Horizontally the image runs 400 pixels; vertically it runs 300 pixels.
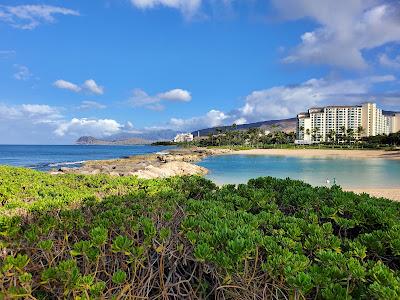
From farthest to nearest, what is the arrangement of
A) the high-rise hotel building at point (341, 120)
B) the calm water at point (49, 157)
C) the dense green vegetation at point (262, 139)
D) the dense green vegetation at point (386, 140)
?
the high-rise hotel building at point (341, 120)
the dense green vegetation at point (262, 139)
the dense green vegetation at point (386, 140)
the calm water at point (49, 157)

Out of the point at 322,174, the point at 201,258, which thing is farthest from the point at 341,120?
the point at 201,258

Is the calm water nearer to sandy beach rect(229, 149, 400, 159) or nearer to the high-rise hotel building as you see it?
sandy beach rect(229, 149, 400, 159)

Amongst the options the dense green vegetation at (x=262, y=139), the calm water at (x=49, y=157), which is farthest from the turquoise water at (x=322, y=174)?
the dense green vegetation at (x=262, y=139)

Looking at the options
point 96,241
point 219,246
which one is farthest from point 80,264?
point 219,246

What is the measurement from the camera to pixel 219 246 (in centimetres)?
262

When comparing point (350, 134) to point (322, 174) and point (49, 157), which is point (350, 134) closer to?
point (322, 174)

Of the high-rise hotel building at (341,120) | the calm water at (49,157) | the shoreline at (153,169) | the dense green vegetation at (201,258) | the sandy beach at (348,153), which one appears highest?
the high-rise hotel building at (341,120)

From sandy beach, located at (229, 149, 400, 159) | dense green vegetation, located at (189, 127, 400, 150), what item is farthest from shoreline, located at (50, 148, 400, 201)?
dense green vegetation, located at (189, 127, 400, 150)

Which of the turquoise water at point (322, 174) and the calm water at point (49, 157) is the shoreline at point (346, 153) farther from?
the calm water at point (49, 157)

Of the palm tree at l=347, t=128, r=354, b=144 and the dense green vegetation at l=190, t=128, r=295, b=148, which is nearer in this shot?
the palm tree at l=347, t=128, r=354, b=144

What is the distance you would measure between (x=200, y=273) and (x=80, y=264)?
1102 millimetres

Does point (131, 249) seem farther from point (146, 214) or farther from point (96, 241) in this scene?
point (146, 214)

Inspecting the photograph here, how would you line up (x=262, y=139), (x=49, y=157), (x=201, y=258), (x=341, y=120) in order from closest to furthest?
1. (x=201, y=258)
2. (x=49, y=157)
3. (x=262, y=139)
4. (x=341, y=120)

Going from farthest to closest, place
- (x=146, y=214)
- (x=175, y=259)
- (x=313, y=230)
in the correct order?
1. (x=146, y=214)
2. (x=313, y=230)
3. (x=175, y=259)
